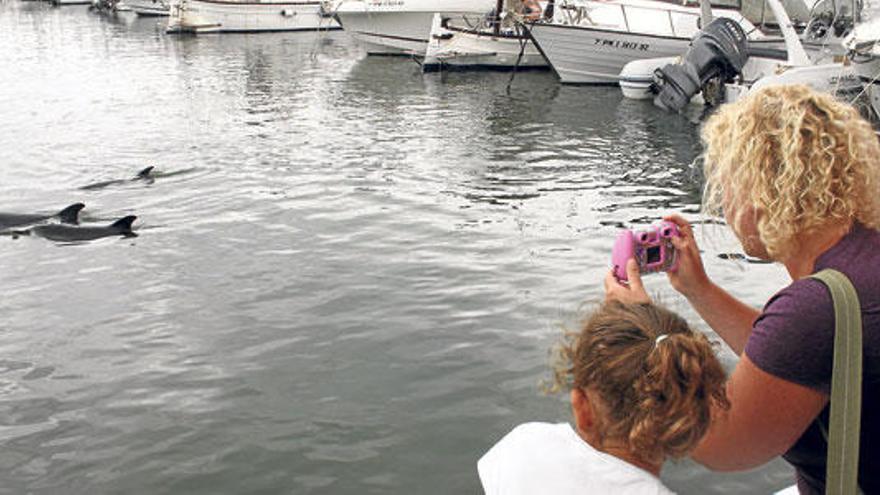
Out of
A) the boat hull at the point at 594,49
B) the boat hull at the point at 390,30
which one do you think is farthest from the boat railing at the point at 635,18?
the boat hull at the point at 390,30

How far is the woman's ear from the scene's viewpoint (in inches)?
89.8

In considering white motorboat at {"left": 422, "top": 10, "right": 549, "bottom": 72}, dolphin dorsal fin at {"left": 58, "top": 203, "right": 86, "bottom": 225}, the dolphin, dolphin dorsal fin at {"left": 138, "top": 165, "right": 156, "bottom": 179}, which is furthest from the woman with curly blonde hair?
white motorboat at {"left": 422, "top": 10, "right": 549, "bottom": 72}

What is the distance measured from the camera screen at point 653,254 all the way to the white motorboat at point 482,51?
84.5 feet

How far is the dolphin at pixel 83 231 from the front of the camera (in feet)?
36.3

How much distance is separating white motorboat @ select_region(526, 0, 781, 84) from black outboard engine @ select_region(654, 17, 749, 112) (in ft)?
11.5

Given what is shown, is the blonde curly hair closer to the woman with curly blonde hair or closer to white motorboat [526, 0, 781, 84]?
the woman with curly blonde hair

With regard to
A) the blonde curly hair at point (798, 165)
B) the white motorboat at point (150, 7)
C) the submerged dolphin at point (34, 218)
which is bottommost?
the submerged dolphin at point (34, 218)

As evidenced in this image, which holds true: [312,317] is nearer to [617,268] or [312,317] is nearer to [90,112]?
[617,268]

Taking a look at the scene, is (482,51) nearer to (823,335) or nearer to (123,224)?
(123,224)

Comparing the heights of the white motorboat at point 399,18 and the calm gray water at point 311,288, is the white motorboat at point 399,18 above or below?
above

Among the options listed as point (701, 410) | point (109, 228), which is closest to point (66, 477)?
point (701, 410)

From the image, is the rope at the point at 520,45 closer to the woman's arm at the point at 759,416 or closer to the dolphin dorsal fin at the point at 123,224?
the dolphin dorsal fin at the point at 123,224

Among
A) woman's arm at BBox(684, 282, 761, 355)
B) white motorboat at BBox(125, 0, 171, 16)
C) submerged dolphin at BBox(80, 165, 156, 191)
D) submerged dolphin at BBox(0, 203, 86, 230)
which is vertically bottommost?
submerged dolphin at BBox(80, 165, 156, 191)

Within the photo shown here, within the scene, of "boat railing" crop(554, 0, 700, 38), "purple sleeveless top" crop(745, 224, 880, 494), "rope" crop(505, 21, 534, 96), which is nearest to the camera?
"purple sleeveless top" crop(745, 224, 880, 494)
